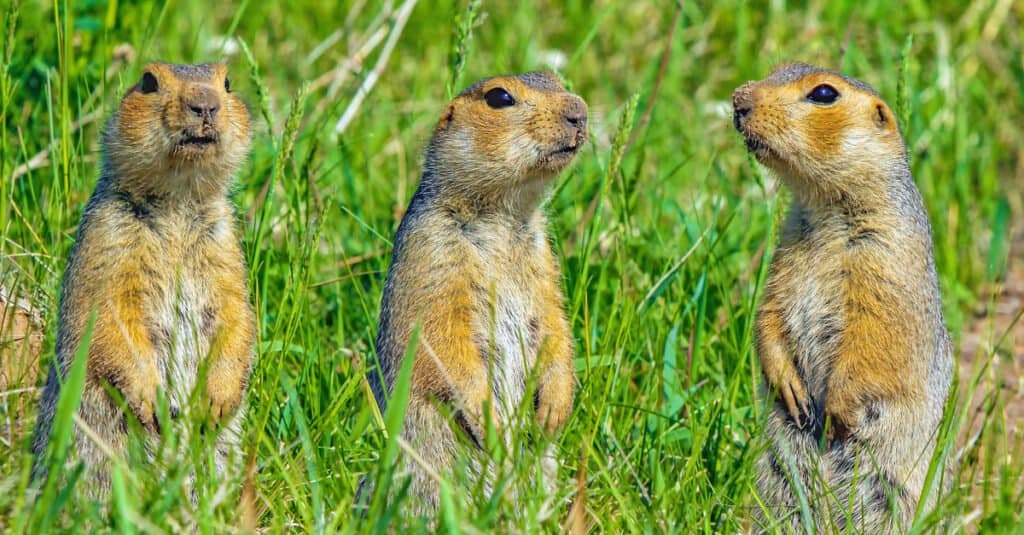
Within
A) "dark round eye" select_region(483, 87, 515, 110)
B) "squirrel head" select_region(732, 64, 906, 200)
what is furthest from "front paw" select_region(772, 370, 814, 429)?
"dark round eye" select_region(483, 87, 515, 110)

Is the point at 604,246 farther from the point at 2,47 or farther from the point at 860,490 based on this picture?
the point at 2,47

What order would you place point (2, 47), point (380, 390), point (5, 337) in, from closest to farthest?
point (380, 390) → point (5, 337) → point (2, 47)

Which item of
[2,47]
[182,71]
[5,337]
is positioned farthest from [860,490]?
[2,47]

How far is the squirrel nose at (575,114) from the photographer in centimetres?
424

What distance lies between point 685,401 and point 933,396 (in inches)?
32.0

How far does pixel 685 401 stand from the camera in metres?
4.87

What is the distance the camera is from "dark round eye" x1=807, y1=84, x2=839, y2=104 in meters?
4.45

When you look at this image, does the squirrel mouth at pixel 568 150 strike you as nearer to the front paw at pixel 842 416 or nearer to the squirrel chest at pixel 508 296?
the squirrel chest at pixel 508 296

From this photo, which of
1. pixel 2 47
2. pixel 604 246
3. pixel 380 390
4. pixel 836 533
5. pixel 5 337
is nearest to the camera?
pixel 836 533

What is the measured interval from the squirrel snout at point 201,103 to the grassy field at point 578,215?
27 centimetres

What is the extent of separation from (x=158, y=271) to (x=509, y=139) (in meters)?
1.11

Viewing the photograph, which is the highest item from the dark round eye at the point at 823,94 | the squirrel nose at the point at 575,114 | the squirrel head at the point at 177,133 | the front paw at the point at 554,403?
the dark round eye at the point at 823,94

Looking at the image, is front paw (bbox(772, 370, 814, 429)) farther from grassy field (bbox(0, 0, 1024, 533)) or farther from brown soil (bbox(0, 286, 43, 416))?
brown soil (bbox(0, 286, 43, 416))

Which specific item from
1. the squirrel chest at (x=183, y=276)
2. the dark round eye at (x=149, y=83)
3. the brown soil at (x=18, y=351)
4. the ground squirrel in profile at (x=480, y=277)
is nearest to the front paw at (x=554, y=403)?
the ground squirrel in profile at (x=480, y=277)
